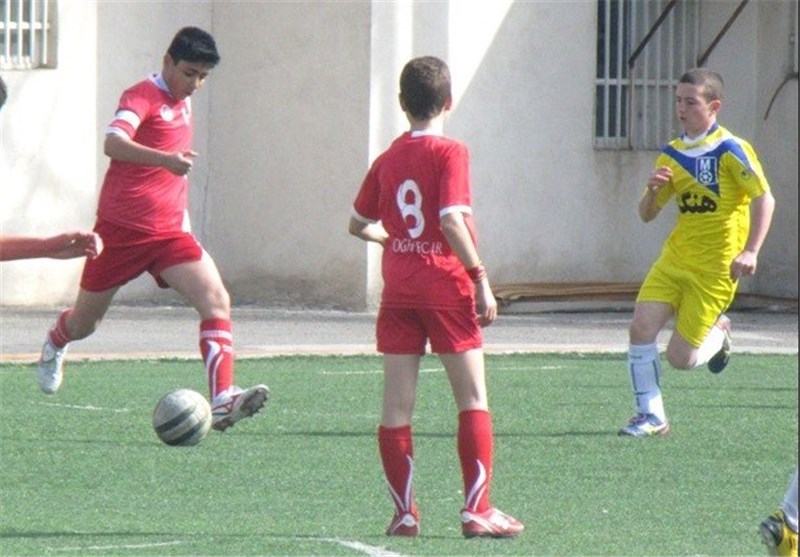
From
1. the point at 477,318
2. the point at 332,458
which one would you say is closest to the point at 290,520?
the point at 477,318

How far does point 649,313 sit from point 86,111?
10017 millimetres

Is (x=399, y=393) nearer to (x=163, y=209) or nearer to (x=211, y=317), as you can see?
(x=211, y=317)

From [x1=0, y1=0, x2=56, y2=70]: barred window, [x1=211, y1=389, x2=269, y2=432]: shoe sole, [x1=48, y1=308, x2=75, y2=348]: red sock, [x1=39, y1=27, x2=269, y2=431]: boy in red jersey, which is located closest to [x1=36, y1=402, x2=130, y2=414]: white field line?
[x1=48, y1=308, x2=75, y2=348]: red sock

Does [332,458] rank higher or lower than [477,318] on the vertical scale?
lower

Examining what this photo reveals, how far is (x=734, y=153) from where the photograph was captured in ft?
36.4

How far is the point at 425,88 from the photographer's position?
787 centimetres

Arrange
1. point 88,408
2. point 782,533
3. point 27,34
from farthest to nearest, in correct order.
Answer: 1. point 27,34
2. point 88,408
3. point 782,533

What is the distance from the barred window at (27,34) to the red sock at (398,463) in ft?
41.1

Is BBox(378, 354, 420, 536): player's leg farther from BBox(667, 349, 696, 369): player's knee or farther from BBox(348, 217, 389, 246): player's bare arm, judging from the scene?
BBox(667, 349, 696, 369): player's knee

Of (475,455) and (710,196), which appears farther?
(710,196)

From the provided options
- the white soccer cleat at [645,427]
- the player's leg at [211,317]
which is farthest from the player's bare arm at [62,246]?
the white soccer cleat at [645,427]

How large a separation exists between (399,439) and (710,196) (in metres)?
3.84

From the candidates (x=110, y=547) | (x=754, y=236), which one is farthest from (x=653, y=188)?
(x=110, y=547)

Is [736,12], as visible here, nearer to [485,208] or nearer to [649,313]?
[485,208]
